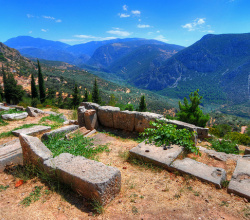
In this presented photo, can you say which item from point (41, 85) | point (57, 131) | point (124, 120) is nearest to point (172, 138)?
point (124, 120)

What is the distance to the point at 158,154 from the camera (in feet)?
14.8

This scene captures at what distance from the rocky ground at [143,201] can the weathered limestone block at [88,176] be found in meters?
0.19

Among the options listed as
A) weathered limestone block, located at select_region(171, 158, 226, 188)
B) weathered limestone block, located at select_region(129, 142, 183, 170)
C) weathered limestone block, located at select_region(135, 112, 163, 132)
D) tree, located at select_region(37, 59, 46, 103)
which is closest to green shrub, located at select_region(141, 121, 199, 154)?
weathered limestone block, located at select_region(129, 142, 183, 170)

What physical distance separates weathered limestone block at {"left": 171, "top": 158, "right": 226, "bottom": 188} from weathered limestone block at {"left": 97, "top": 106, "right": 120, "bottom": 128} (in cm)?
420

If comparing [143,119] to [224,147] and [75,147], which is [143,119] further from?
[224,147]

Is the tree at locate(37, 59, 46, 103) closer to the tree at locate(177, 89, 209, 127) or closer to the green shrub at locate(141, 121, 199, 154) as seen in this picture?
the tree at locate(177, 89, 209, 127)

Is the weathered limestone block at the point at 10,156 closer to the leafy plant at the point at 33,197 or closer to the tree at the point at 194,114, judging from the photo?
the leafy plant at the point at 33,197

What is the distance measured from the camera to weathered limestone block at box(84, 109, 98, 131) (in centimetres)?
758

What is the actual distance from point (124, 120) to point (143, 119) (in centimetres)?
97

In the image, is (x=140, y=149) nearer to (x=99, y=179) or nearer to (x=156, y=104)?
(x=99, y=179)

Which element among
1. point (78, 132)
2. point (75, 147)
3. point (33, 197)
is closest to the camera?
point (33, 197)

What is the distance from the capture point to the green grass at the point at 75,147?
4.90 metres

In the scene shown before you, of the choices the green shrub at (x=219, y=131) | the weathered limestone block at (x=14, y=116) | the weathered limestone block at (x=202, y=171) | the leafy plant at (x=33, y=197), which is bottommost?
the green shrub at (x=219, y=131)

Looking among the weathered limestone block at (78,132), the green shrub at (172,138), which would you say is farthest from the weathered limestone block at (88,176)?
the weathered limestone block at (78,132)
